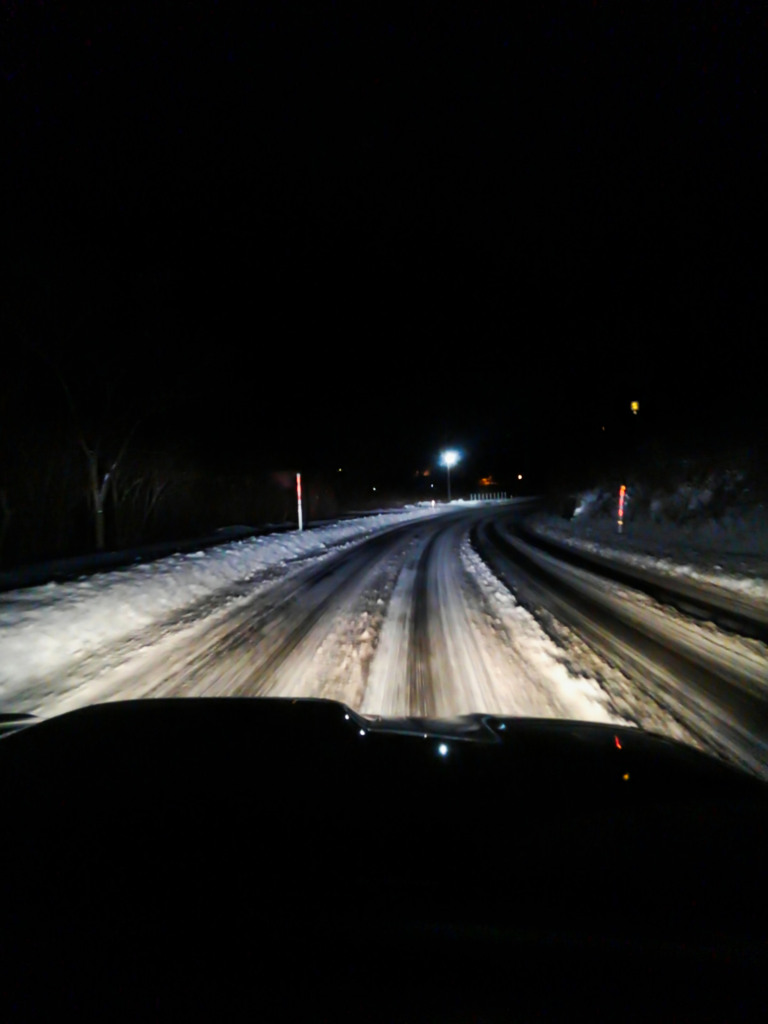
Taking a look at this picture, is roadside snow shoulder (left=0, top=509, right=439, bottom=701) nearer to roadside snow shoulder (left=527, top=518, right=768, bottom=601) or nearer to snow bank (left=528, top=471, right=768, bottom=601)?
roadside snow shoulder (left=527, top=518, right=768, bottom=601)

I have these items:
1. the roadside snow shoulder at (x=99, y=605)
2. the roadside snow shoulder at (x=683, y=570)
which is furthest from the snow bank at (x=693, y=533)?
the roadside snow shoulder at (x=99, y=605)

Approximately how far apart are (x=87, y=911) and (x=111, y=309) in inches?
773

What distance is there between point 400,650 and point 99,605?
16.9 feet

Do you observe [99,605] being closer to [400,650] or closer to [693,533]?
[400,650]

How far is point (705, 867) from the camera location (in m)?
1.54

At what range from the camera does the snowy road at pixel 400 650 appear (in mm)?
4441

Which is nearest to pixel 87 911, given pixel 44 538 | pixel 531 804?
pixel 531 804

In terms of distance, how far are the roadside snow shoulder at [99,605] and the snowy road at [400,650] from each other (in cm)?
3

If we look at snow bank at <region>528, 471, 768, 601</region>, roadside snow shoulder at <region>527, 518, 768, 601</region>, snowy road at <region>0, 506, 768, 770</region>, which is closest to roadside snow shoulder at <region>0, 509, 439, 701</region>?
snowy road at <region>0, 506, 768, 770</region>

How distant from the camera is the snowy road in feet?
14.6

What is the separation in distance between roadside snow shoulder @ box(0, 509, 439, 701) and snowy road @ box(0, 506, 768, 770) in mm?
33

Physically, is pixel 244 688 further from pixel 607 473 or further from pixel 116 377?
pixel 607 473

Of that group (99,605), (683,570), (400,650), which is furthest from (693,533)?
(99,605)

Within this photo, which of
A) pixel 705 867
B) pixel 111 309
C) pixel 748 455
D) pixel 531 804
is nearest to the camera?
pixel 705 867
